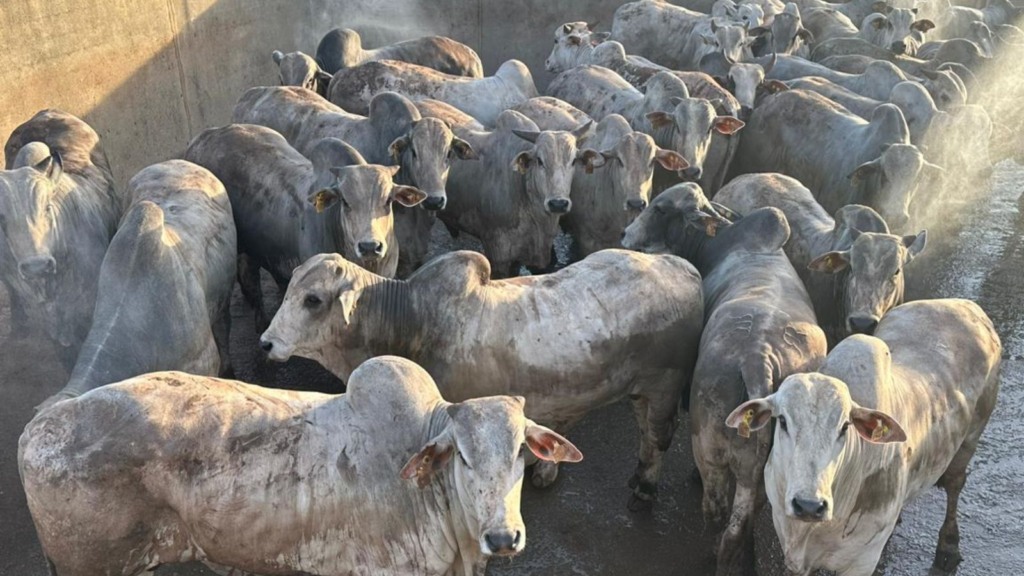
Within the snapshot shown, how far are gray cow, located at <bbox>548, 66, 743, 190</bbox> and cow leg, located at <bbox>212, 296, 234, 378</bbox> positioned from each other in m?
4.13

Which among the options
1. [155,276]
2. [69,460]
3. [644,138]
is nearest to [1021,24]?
[644,138]

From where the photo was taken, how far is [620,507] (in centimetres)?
588

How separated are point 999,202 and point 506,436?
952 cm

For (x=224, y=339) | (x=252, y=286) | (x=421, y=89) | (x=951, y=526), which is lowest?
(x=252, y=286)

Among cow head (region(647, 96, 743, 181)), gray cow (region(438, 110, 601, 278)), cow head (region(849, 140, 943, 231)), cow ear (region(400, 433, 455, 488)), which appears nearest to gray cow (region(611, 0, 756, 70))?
cow head (region(647, 96, 743, 181))

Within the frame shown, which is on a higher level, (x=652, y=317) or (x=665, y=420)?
(x=652, y=317)

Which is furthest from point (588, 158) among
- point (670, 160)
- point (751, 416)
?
point (751, 416)

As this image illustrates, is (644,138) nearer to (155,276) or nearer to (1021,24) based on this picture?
(155,276)

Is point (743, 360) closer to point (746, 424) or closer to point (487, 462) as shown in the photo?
point (746, 424)

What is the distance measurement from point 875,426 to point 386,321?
9.00 ft

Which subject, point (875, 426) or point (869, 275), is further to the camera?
point (869, 275)

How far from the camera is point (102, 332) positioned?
17.3 ft

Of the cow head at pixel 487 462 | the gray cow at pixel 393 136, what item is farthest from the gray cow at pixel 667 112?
the cow head at pixel 487 462

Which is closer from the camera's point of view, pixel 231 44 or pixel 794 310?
pixel 794 310
